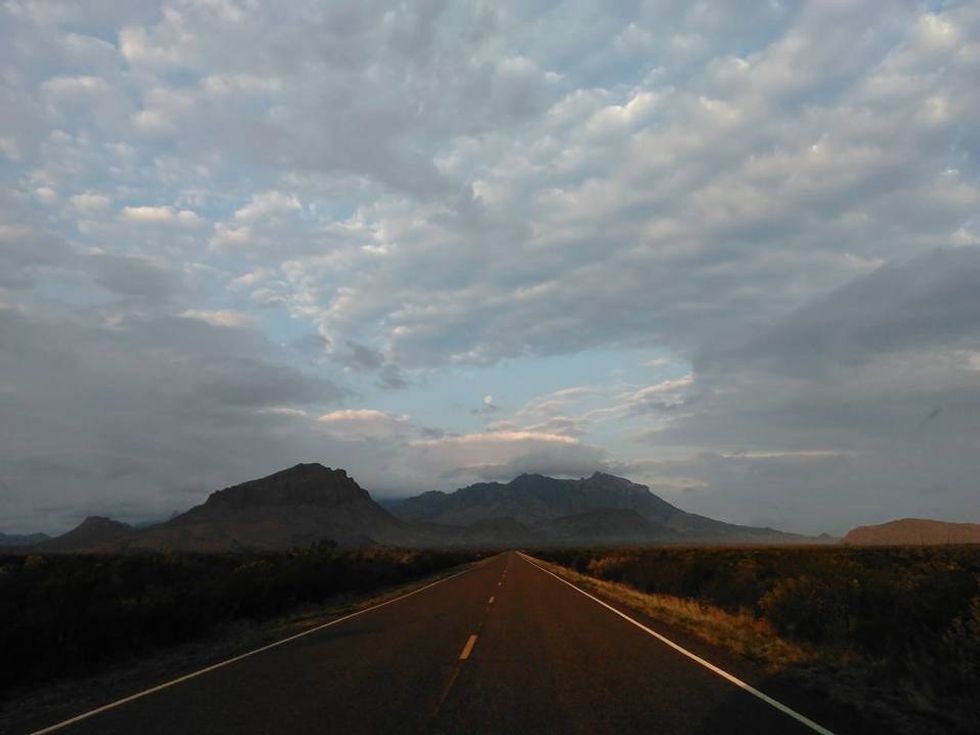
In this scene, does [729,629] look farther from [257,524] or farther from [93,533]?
[93,533]

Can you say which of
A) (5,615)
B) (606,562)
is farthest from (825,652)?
(606,562)

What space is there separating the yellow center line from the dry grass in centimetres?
482

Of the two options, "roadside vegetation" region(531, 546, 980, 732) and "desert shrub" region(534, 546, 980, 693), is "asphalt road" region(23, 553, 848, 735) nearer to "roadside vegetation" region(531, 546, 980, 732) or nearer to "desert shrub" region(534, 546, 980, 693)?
"roadside vegetation" region(531, 546, 980, 732)

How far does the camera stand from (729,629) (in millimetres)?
16875

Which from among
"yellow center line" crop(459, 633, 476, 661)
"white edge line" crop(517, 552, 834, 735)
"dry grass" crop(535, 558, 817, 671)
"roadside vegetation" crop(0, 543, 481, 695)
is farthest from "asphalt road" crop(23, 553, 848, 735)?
"roadside vegetation" crop(0, 543, 481, 695)

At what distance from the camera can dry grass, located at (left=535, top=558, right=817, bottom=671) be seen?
510 inches

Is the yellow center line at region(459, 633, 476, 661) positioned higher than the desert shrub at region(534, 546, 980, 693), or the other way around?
the desert shrub at region(534, 546, 980, 693)

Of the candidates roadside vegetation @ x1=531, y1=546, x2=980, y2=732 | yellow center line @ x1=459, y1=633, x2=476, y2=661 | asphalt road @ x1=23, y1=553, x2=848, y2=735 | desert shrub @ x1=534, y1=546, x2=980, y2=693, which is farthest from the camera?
yellow center line @ x1=459, y1=633, x2=476, y2=661

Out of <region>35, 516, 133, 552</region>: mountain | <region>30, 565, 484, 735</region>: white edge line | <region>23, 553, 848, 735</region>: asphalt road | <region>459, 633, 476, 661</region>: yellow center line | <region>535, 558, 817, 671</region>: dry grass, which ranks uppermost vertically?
<region>35, 516, 133, 552</region>: mountain

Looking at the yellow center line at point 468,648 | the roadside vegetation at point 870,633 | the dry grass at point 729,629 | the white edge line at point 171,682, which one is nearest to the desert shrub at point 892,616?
the roadside vegetation at point 870,633

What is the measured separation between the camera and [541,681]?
10242 mm

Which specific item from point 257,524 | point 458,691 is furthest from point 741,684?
point 257,524

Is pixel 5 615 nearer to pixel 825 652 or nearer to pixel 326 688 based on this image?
pixel 326 688

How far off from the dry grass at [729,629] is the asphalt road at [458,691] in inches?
56.0
